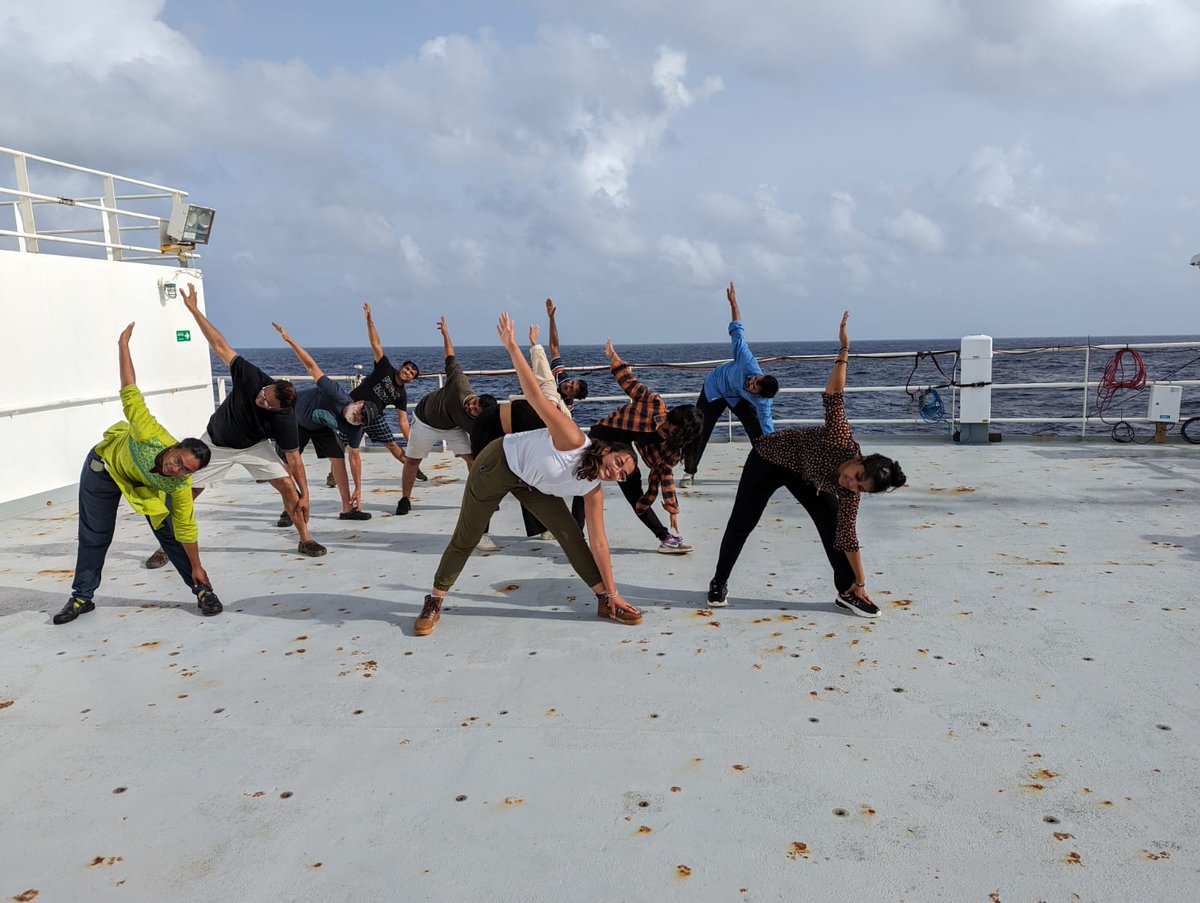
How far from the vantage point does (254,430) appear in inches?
248

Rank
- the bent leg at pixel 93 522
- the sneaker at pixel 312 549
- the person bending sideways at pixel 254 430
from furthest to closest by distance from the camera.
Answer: the sneaker at pixel 312 549 → the person bending sideways at pixel 254 430 → the bent leg at pixel 93 522

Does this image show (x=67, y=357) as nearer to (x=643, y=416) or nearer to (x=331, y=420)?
(x=331, y=420)

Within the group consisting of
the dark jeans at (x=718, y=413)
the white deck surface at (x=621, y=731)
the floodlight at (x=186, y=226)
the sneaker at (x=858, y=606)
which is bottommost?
the white deck surface at (x=621, y=731)

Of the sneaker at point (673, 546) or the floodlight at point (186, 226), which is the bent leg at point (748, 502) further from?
the floodlight at point (186, 226)

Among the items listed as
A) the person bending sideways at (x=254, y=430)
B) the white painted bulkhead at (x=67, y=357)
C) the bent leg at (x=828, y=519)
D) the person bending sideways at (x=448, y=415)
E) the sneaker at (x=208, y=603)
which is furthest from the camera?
the white painted bulkhead at (x=67, y=357)

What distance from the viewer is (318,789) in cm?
311

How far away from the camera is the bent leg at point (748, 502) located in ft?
16.0

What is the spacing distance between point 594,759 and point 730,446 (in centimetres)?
867

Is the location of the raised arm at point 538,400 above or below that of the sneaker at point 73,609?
above

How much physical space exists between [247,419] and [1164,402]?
10.2 meters

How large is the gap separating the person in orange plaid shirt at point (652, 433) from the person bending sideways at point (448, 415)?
1.21 m

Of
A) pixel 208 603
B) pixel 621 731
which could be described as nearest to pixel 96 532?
pixel 208 603

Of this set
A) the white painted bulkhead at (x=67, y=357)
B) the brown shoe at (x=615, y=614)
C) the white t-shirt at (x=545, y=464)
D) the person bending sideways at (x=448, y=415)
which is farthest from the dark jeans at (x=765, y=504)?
the white painted bulkhead at (x=67, y=357)

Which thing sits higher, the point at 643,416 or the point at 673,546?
the point at 643,416
